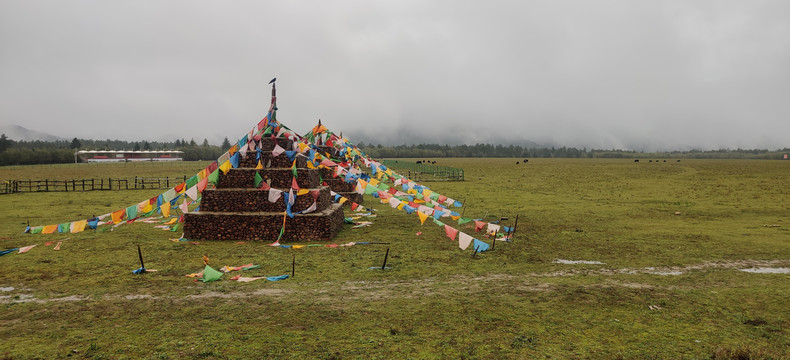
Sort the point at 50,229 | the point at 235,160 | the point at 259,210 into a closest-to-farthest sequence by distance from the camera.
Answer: the point at 50,229 → the point at 259,210 → the point at 235,160

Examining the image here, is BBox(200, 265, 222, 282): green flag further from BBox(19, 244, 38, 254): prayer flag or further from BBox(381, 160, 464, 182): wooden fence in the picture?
BBox(381, 160, 464, 182): wooden fence

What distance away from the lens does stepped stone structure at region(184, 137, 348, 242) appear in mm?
17547

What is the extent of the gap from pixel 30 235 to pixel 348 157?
16849 millimetres

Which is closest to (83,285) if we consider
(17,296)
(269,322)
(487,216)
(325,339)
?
(17,296)

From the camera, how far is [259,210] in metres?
18.0

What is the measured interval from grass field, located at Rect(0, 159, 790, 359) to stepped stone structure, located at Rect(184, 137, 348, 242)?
0.97 metres

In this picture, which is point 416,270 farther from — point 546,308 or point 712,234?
point 712,234

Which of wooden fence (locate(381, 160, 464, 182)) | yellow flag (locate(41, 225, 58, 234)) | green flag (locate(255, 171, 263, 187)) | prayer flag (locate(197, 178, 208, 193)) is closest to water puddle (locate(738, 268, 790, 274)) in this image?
green flag (locate(255, 171, 263, 187))

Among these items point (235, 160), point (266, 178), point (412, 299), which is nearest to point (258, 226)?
point (266, 178)

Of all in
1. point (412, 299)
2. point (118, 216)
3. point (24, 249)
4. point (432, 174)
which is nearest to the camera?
point (412, 299)

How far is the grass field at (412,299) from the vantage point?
309 inches

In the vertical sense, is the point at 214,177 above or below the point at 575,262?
above

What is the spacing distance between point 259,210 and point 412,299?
9722 millimetres

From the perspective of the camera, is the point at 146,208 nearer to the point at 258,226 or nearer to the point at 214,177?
the point at 214,177
